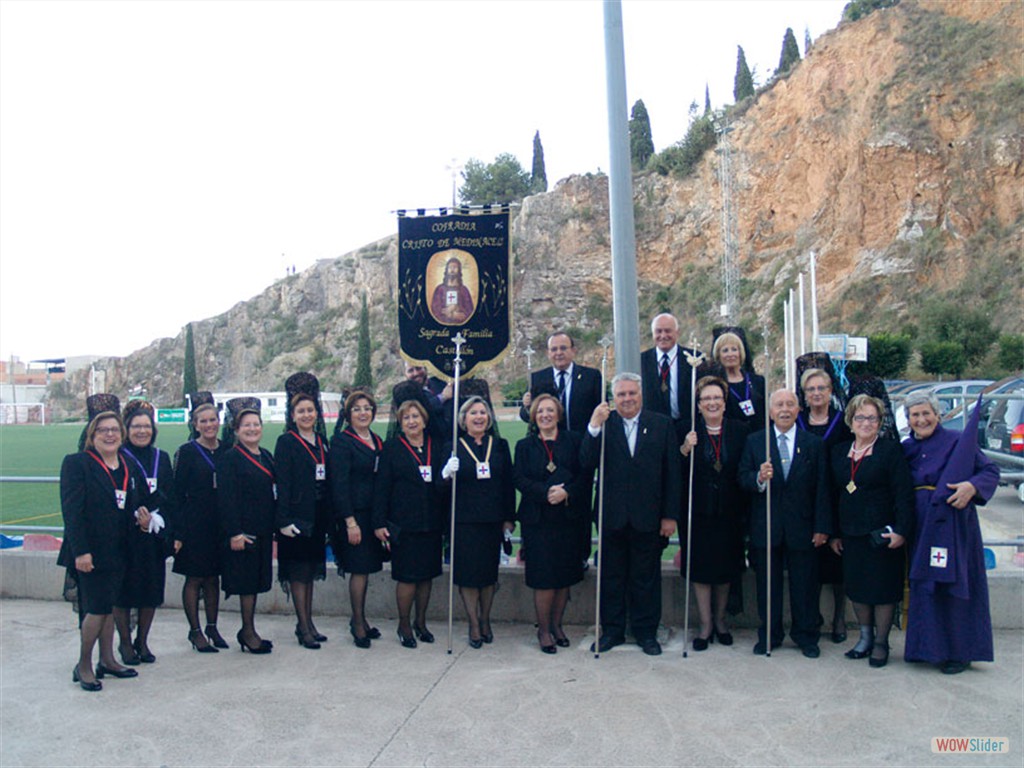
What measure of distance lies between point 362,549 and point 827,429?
3.40 m

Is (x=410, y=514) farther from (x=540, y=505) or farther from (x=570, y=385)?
(x=570, y=385)

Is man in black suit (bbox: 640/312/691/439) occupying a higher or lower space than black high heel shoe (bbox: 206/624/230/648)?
higher

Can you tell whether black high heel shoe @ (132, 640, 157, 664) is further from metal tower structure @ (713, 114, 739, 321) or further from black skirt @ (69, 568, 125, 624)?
metal tower structure @ (713, 114, 739, 321)

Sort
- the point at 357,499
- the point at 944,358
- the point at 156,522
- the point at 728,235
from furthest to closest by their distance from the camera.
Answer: the point at 728,235 < the point at 944,358 < the point at 357,499 < the point at 156,522

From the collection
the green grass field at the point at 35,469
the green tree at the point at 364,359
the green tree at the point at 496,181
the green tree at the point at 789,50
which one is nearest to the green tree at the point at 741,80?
the green tree at the point at 789,50

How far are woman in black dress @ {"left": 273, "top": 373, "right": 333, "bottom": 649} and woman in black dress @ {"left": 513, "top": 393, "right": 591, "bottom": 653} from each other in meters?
1.43

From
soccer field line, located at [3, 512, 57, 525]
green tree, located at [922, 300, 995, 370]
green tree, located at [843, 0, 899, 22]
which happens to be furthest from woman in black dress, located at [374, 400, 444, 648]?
green tree, located at [843, 0, 899, 22]

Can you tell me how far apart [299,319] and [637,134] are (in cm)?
3540

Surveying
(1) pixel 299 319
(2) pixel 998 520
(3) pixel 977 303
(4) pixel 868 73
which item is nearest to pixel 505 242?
(2) pixel 998 520

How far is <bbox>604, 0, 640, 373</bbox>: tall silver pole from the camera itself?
21.5ft

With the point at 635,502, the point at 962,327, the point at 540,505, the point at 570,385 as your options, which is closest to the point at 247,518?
the point at 540,505

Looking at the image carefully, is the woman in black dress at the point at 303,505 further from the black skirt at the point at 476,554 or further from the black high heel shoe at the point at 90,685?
the black high heel shoe at the point at 90,685

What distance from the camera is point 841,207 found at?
46.4 metres

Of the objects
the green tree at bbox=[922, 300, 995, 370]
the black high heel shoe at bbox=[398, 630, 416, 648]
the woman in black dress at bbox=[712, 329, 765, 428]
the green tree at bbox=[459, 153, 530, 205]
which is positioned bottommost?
the black high heel shoe at bbox=[398, 630, 416, 648]
